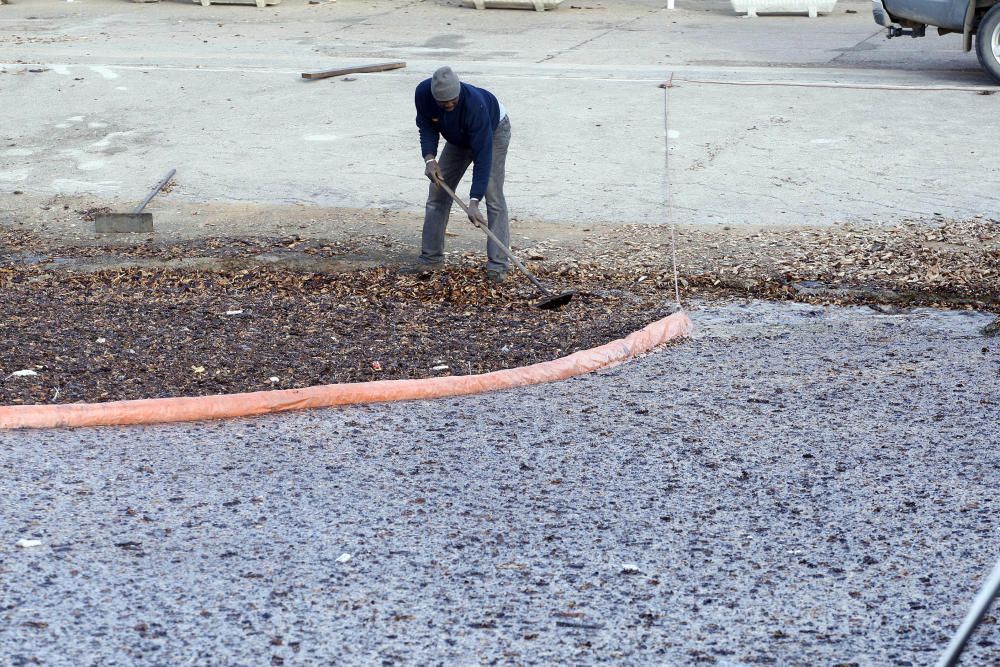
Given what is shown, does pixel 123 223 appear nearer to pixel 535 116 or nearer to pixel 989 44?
pixel 535 116

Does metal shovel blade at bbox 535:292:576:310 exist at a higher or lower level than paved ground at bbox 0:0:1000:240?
lower

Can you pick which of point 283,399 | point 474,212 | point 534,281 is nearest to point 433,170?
point 474,212

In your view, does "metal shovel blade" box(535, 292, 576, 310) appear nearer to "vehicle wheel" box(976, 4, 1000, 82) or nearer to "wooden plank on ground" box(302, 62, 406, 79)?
"wooden plank on ground" box(302, 62, 406, 79)

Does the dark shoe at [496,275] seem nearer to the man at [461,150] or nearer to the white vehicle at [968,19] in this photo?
the man at [461,150]

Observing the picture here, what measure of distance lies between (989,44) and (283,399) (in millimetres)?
10957

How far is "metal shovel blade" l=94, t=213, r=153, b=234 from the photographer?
9047 millimetres

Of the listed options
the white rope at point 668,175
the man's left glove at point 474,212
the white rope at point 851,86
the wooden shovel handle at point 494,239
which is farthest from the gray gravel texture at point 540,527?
the white rope at point 851,86

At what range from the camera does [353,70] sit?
1488 cm

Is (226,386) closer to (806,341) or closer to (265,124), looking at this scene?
(806,341)

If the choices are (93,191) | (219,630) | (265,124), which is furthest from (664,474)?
(265,124)

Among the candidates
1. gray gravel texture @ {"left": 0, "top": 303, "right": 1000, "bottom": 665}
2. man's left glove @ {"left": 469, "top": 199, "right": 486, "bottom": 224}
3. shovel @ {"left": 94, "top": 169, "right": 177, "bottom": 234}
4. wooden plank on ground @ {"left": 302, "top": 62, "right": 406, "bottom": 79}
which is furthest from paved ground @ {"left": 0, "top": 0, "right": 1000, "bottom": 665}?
wooden plank on ground @ {"left": 302, "top": 62, "right": 406, "bottom": 79}

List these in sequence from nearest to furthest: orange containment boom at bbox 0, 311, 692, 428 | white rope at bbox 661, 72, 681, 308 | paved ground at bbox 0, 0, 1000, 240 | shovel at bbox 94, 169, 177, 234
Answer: orange containment boom at bbox 0, 311, 692, 428, white rope at bbox 661, 72, 681, 308, shovel at bbox 94, 169, 177, 234, paved ground at bbox 0, 0, 1000, 240

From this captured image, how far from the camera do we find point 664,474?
509 cm

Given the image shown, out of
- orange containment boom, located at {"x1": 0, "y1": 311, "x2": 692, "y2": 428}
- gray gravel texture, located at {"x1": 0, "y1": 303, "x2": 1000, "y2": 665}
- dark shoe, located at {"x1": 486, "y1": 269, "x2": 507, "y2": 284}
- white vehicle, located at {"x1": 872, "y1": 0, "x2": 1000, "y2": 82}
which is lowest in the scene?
gray gravel texture, located at {"x1": 0, "y1": 303, "x2": 1000, "y2": 665}
